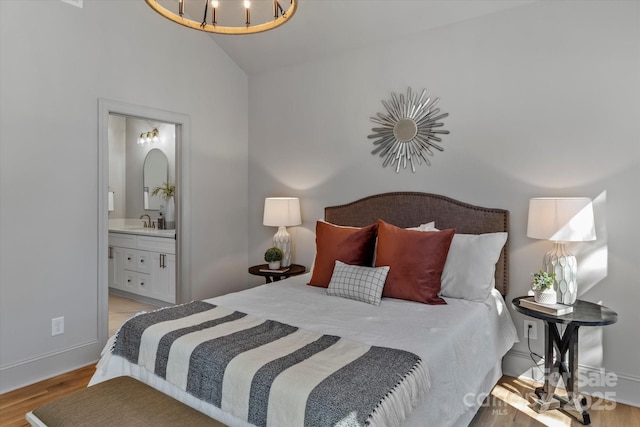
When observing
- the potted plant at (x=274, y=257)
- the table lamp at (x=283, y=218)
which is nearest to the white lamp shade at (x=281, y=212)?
the table lamp at (x=283, y=218)

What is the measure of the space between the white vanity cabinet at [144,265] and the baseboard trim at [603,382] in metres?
3.41

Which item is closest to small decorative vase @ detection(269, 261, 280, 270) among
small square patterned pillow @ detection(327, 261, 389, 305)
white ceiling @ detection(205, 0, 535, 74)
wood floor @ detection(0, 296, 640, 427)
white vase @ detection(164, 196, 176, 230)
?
small square patterned pillow @ detection(327, 261, 389, 305)

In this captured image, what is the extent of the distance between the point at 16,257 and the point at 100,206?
655mm

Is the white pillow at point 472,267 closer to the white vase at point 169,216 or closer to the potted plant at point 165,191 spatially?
the white vase at point 169,216

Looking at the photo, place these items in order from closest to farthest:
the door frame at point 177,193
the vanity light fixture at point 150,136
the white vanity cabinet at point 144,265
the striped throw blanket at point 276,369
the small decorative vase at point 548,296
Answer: the striped throw blanket at point 276,369 < the small decorative vase at point 548,296 < the door frame at point 177,193 < the white vanity cabinet at point 144,265 < the vanity light fixture at point 150,136

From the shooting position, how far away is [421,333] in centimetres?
193

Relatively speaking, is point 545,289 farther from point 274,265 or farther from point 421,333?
point 274,265

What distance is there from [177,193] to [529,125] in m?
3.09

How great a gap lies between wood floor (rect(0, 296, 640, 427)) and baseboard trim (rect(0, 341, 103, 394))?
1.9 inches

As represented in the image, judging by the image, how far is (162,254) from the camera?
4402mm

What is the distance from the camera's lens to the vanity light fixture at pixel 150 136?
17.2 ft

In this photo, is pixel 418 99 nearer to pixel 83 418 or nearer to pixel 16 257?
pixel 83 418

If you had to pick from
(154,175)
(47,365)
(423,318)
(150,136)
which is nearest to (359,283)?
(423,318)

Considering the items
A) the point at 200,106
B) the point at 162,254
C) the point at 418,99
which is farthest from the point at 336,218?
the point at 162,254
